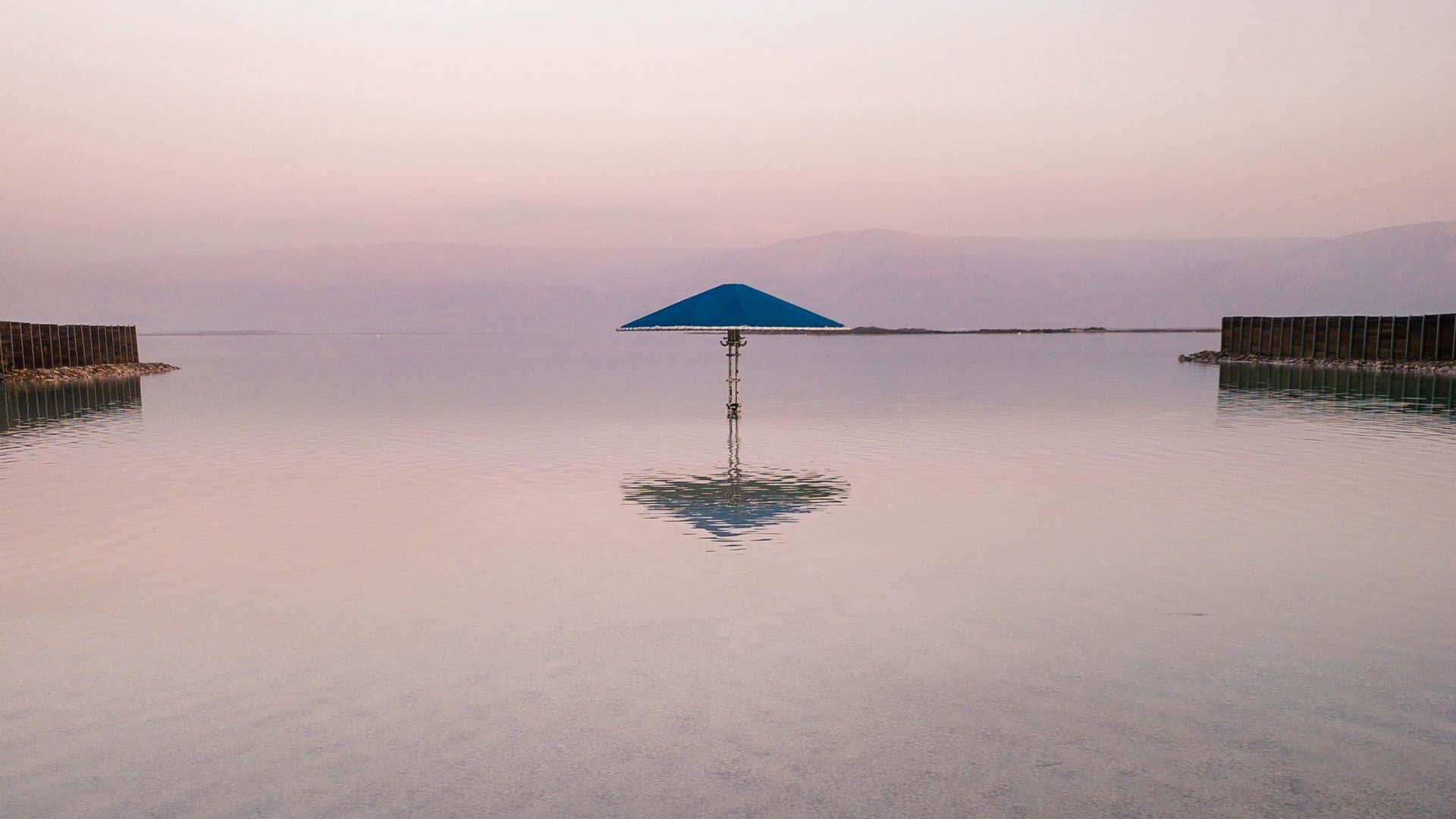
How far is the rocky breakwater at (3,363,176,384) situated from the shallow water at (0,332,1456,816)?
1607 inches

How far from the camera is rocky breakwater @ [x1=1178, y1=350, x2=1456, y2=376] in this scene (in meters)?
60.1

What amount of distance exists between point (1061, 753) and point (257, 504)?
504 inches

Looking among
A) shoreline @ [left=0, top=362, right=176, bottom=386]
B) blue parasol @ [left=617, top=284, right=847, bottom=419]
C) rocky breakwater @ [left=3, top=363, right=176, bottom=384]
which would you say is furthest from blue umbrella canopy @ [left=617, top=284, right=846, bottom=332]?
rocky breakwater @ [left=3, top=363, right=176, bottom=384]

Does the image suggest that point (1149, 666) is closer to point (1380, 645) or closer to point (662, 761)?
point (1380, 645)

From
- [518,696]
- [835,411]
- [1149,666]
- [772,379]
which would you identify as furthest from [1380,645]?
[772,379]

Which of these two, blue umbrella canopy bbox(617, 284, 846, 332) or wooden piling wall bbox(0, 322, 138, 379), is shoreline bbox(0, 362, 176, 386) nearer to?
wooden piling wall bbox(0, 322, 138, 379)

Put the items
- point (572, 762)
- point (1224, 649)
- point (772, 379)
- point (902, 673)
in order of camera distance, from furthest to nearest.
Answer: point (772, 379) → point (1224, 649) → point (902, 673) → point (572, 762)

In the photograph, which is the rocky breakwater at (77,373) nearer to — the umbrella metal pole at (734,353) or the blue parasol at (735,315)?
the umbrella metal pole at (734,353)

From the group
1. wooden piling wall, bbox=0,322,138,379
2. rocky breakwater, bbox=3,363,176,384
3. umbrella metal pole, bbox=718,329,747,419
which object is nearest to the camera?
umbrella metal pole, bbox=718,329,747,419

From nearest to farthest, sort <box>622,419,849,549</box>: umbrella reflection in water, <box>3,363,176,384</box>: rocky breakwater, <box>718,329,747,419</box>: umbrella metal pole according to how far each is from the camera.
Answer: <box>622,419,849,549</box>: umbrella reflection in water, <box>718,329,747,419</box>: umbrella metal pole, <box>3,363,176,384</box>: rocky breakwater

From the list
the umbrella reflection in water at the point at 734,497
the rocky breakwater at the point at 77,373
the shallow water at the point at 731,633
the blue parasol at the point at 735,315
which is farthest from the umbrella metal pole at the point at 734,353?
the rocky breakwater at the point at 77,373

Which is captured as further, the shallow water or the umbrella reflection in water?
the umbrella reflection in water

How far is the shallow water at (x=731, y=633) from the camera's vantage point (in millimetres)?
5957

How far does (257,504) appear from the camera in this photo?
1580 centimetres
